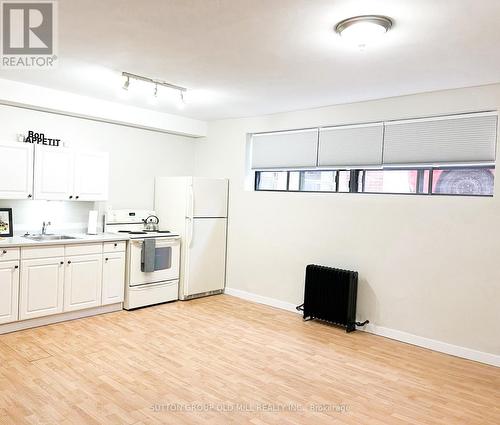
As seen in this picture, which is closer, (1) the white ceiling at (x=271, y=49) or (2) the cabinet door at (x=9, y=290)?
(1) the white ceiling at (x=271, y=49)

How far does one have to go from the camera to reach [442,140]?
3.98 meters

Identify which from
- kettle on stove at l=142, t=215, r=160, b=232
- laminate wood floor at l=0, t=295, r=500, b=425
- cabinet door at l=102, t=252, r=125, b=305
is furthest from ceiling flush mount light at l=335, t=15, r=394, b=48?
kettle on stove at l=142, t=215, r=160, b=232

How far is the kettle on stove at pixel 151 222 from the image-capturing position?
5.55m

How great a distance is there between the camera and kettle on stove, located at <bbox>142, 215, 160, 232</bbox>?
555 centimetres

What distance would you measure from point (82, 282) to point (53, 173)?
1.25m

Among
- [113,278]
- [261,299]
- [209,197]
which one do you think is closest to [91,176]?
[113,278]

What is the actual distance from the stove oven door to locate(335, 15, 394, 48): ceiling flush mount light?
3422 mm

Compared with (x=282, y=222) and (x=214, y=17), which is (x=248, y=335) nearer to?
(x=282, y=222)

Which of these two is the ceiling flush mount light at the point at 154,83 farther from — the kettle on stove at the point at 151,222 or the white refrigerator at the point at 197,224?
the kettle on stove at the point at 151,222

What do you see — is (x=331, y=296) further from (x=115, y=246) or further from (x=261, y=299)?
(x=115, y=246)

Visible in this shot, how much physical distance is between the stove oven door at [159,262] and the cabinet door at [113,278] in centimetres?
11

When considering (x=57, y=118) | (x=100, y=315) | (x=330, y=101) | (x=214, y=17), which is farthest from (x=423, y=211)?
(x=57, y=118)

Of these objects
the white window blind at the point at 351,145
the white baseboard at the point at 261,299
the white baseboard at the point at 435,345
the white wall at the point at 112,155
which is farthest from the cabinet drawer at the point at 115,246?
the white baseboard at the point at 435,345

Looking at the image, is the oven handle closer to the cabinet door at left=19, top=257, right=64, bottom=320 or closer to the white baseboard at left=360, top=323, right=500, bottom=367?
the cabinet door at left=19, top=257, right=64, bottom=320
